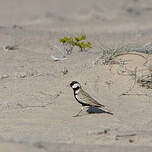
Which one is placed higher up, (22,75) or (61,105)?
(22,75)

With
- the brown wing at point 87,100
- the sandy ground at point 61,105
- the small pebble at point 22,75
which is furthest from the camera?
the small pebble at point 22,75

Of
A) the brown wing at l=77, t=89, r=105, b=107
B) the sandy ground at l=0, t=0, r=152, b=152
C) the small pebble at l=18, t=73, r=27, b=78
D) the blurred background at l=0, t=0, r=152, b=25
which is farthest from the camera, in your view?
the blurred background at l=0, t=0, r=152, b=25

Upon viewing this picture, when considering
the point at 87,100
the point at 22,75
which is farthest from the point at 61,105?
the point at 22,75

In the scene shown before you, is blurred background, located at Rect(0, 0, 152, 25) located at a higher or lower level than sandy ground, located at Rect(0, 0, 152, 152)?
higher

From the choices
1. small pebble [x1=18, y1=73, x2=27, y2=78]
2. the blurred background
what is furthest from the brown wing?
the blurred background

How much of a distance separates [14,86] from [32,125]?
1739 mm

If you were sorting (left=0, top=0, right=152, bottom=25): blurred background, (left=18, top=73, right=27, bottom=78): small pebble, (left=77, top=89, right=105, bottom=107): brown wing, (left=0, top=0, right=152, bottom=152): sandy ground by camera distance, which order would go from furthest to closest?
1. (left=0, top=0, right=152, bottom=25): blurred background
2. (left=18, top=73, right=27, bottom=78): small pebble
3. (left=77, top=89, right=105, bottom=107): brown wing
4. (left=0, top=0, right=152, bottom=152): sandy ground

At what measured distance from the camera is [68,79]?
26.6ft

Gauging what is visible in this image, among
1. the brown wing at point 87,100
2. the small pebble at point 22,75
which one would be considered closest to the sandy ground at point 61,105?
the small pebble at point 22,75

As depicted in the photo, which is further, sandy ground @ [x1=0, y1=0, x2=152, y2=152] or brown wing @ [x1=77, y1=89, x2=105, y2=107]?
brown wing @ [x1=77, y1=89, x2=105, y2=107]

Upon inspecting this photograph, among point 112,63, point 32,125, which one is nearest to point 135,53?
point 112,63

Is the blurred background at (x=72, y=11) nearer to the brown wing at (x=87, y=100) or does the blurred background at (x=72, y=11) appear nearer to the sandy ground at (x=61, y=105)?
the sandy ground at (x=61, y=105)

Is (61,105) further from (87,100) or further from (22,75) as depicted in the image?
(22,75)

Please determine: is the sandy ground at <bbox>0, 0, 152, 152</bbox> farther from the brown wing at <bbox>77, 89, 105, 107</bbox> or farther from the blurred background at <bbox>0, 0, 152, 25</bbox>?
the blurred background at <bbox>0, 0, 152, 25</bbox>
